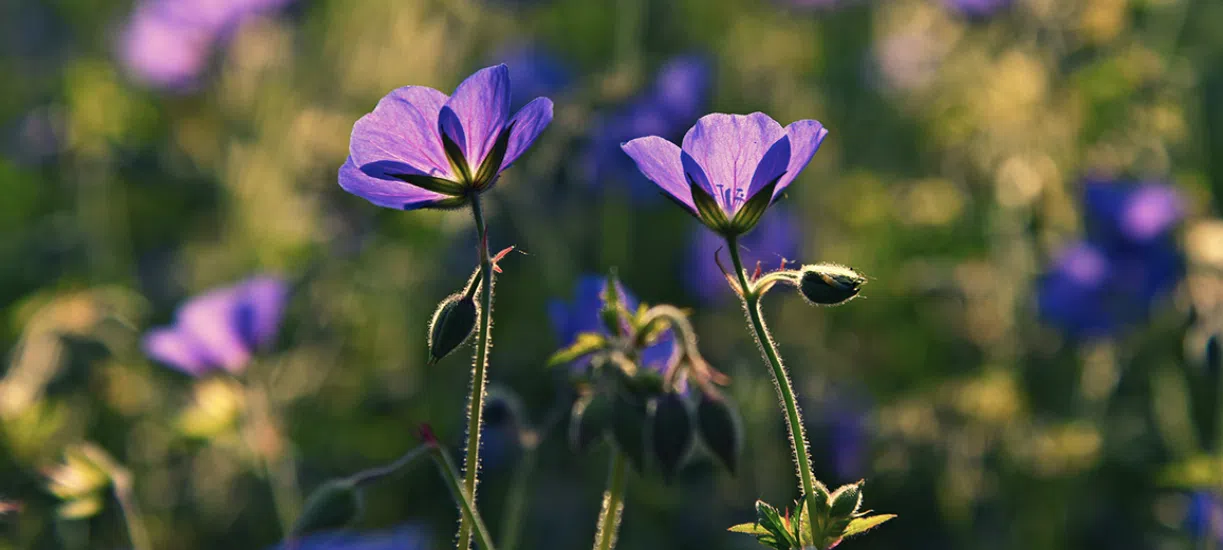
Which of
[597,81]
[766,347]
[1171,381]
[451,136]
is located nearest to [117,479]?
[451,136]

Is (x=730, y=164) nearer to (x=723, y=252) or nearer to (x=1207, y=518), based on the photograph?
(x=1207, y=518)

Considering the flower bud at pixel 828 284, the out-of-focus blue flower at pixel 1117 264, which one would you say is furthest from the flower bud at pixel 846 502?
the out-of-focus blue flower at pixel 1117 264

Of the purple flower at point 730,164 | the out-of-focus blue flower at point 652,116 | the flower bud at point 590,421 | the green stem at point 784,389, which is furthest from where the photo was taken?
the out-of-focus blue flower at point 652,116

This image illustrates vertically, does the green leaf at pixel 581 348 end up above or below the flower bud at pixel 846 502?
above

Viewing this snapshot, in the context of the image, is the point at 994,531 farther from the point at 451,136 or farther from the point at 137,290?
the point at 137,290

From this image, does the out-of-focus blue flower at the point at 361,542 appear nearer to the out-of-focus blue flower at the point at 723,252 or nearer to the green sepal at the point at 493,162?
the green sepal at the point at 493,162

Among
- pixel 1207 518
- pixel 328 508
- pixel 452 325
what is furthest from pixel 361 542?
pixel 1207 518

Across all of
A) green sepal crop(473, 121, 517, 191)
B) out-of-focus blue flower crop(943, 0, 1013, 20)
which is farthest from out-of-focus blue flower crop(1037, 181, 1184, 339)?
green sepal crop(473, 121, 517, 191)
